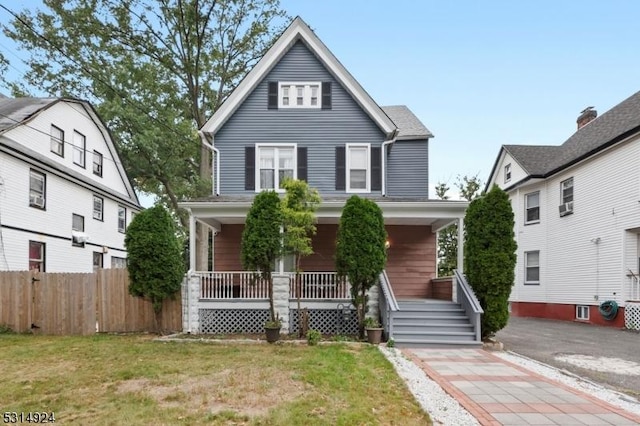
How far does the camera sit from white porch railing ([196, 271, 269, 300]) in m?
11.4

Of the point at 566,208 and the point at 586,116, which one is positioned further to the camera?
the point at 586,116

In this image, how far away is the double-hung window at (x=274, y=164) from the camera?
43.7 feet

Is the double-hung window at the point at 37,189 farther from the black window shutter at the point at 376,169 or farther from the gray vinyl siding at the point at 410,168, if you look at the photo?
the gray vinyl siding at the point at 410,168

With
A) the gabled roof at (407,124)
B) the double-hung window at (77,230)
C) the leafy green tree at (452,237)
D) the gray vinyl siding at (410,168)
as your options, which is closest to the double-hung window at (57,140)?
the double-hung window at (77,230)

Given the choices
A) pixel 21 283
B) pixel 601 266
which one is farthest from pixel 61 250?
pixel 601 266

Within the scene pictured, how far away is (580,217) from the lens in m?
16.1

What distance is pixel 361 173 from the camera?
13.5m

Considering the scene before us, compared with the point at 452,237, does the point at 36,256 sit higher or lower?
lower

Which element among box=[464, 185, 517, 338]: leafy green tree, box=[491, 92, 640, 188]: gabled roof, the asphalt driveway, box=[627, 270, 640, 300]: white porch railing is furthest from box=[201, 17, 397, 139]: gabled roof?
box=[627, 270, 640, 300]: white porch railing

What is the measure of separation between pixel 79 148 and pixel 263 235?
12.2m

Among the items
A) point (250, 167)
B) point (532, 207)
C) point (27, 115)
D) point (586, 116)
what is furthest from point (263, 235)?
point (586, 116)

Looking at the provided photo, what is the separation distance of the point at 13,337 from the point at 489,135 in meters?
27.8

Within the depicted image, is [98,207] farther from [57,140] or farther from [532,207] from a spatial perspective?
[532,207]

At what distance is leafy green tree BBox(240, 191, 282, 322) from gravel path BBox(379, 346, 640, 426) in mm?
3533
